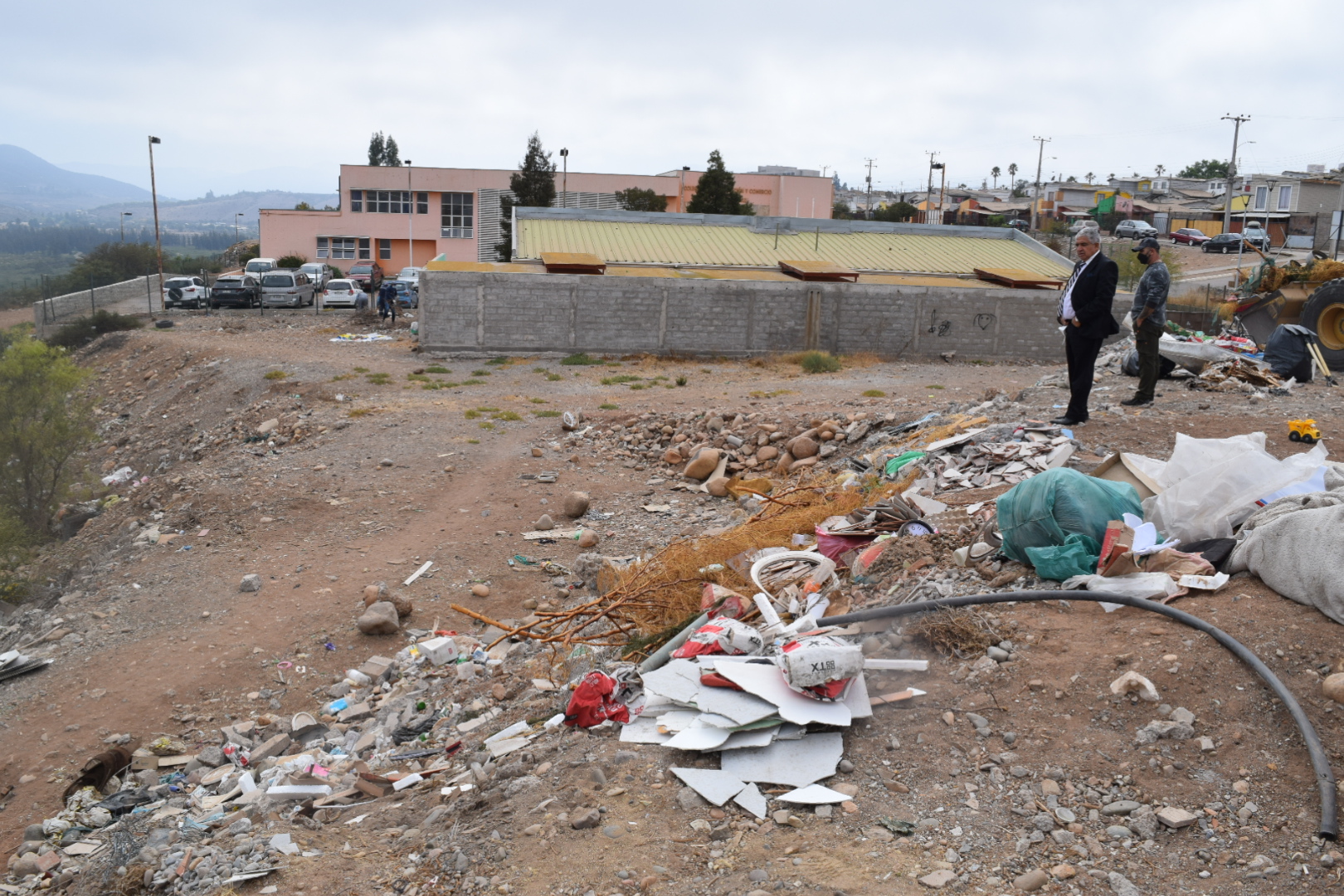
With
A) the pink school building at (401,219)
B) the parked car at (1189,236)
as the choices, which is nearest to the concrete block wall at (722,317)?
the pink school building at (401,219)

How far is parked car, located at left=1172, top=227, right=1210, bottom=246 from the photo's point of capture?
59394 mm

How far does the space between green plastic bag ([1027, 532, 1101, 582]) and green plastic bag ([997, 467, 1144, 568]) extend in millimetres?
79

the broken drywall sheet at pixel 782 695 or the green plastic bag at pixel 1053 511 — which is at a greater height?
the green plastic bag at pixel 1053 511

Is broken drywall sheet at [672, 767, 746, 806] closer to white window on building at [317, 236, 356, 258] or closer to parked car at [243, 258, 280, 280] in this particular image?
parked car at [243, 258, 280, 280]

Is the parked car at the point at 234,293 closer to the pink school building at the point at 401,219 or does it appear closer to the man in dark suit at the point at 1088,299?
the pink school building at the point at 401,219

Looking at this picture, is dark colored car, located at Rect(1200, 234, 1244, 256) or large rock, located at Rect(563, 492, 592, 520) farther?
dark colored car, located at Rect(1200, 234, 1244, 256)

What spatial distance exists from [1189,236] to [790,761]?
66.0m

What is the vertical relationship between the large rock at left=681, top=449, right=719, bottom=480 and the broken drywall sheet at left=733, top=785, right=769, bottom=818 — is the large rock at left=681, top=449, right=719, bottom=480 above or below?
below

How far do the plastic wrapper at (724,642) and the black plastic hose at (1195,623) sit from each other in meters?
0.50

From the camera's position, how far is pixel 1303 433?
28.0 feet

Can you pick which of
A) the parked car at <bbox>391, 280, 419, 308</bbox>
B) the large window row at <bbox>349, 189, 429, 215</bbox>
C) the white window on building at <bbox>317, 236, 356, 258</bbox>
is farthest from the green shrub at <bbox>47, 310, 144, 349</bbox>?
the large window row at <bbox>349, 189, 429, 215</bbox>

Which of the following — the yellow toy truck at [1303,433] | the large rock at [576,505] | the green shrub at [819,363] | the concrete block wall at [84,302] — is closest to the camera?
the yellow toy truck at [1303,433]

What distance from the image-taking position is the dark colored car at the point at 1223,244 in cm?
5209

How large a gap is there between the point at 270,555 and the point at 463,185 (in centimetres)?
4350
